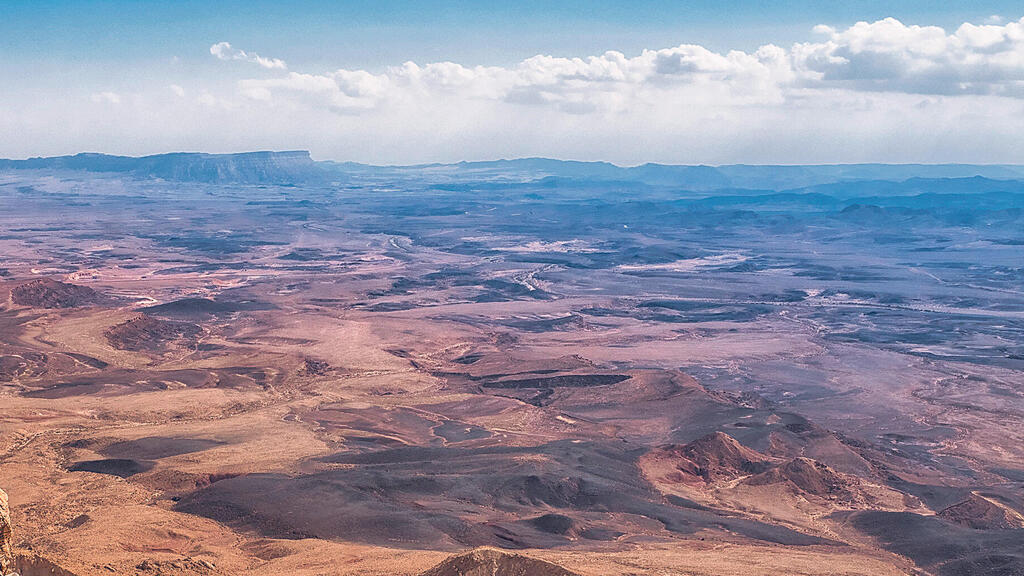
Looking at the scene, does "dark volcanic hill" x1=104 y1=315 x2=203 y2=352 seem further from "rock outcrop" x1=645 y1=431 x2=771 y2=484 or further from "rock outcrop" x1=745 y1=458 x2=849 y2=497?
"rock outcrop" x1=745 y1=458 x2=849 y2=497

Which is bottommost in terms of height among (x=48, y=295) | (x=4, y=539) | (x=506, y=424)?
(x=506, y=424)

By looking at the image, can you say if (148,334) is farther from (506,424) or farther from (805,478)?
(805,478)

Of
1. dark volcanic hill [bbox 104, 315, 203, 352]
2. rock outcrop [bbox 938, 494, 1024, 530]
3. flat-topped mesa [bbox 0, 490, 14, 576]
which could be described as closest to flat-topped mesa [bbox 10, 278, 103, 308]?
dark volcanic hill [bbox 104, 315, 203, 352]

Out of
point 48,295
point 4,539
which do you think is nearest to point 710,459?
point 4,539

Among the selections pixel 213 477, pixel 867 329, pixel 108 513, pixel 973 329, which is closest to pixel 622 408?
pixel 213 477

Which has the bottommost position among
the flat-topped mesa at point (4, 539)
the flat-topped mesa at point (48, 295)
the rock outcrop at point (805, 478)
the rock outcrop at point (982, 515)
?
the rock outcrop at point (982, 515)

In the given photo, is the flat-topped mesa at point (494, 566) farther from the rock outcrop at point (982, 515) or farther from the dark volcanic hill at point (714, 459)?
the rock outcrop at point (982, 515)

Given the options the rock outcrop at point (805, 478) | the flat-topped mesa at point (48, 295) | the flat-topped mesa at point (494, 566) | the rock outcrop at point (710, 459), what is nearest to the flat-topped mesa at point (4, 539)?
the flat-topped mesa at point (494, 566)
